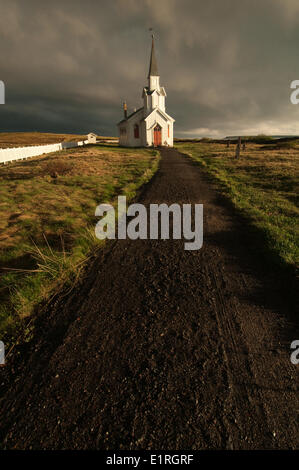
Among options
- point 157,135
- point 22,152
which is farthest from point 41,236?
point 157,135

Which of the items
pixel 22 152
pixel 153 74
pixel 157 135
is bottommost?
pixel 22 152

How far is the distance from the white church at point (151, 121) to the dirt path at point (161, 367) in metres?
40.5

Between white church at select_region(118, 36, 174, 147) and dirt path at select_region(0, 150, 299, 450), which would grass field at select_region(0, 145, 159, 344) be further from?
white church at select_region(118, 36, 174, 147)

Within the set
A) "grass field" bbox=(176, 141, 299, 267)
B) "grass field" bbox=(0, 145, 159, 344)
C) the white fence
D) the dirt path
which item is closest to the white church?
the white fence

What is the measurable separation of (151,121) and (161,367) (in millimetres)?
42917

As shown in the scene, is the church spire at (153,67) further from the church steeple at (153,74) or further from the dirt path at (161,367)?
the dirt path at (161,367)

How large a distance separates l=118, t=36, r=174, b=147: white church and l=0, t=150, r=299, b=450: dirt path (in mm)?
40456

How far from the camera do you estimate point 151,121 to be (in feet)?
128

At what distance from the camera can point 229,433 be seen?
1.89 m

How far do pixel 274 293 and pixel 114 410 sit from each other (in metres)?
3.01

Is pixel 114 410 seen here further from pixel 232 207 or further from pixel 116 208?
pixel 232 207

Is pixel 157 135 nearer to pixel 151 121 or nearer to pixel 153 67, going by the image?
pixel 151 121

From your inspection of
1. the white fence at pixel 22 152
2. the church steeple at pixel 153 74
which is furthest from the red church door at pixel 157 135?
the white fence at pixel 22 152

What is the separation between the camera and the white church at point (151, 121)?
128 feet
